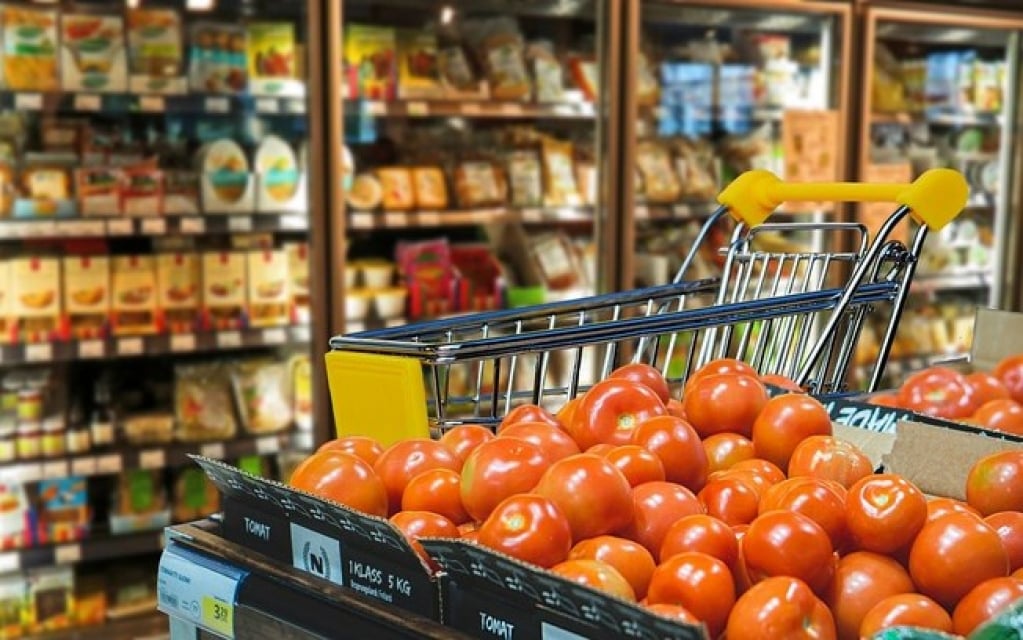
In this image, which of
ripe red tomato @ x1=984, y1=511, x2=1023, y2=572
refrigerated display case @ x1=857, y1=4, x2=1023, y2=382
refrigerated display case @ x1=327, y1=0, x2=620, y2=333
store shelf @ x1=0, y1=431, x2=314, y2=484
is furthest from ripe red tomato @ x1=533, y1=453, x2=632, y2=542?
refrigerated display case @ x1=857, y1=4, x2=1023, y2=382

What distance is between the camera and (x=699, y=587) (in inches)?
33.8

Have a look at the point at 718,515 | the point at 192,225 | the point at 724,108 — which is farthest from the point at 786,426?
the point at 724,108

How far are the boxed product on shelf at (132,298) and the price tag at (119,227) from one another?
13cm

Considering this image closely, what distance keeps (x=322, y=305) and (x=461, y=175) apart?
675 millimetres

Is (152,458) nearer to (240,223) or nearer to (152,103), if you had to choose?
(240,223)

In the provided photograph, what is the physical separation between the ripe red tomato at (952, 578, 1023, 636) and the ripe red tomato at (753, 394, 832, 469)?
31 cm

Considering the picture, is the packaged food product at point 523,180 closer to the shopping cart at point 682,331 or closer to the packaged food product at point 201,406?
the packaged food product at point 201,406

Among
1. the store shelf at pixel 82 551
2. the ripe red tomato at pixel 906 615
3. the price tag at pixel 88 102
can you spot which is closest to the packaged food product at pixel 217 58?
the price tag at pixel 88 102

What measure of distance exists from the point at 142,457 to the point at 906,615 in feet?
8.58

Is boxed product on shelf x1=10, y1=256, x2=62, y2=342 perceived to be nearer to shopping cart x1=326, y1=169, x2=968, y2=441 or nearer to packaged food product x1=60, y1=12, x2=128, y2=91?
packaged food product x1=60, y1=12, x2=128, y2=91

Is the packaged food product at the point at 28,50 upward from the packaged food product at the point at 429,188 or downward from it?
upward

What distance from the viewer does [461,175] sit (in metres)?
3.61

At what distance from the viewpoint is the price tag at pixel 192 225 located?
3090 mm

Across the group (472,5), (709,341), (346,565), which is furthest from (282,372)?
(346,565)
